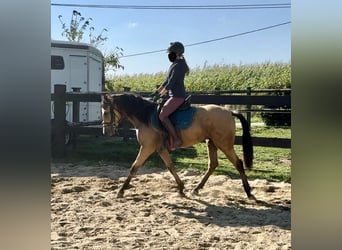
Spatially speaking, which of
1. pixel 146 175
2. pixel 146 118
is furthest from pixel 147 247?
pixel 146 175

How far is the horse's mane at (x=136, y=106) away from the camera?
2.43 meters

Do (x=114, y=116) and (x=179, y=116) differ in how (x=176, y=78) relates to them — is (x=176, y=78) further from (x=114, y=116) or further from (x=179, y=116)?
(x=114, y=116)

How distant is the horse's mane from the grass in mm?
654

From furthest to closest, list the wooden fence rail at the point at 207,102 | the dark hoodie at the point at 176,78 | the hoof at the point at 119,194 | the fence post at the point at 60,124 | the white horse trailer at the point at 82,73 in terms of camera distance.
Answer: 1. the white horse trailer at the point at 82,73
2. the fence post at the point at 60,124
3. the hoof at the point at 119,194
4. the dark hoodie at the point at 176,78
5. the wooden fence rail at the point at 207,102

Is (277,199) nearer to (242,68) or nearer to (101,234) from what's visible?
(242,68)

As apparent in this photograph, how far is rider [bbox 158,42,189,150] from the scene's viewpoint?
1.88m

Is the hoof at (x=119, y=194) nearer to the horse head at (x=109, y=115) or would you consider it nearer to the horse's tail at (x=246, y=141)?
the horse head at (x=109, y=115)

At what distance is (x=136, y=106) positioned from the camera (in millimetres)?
2449

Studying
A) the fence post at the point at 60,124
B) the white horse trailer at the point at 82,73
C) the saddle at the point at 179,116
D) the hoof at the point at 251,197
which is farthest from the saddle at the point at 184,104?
the fence post at the point at 60,124

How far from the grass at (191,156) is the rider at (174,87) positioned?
506mm

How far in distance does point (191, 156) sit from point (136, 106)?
35.6 inches

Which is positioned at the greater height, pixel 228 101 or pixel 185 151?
pixel 228 101
